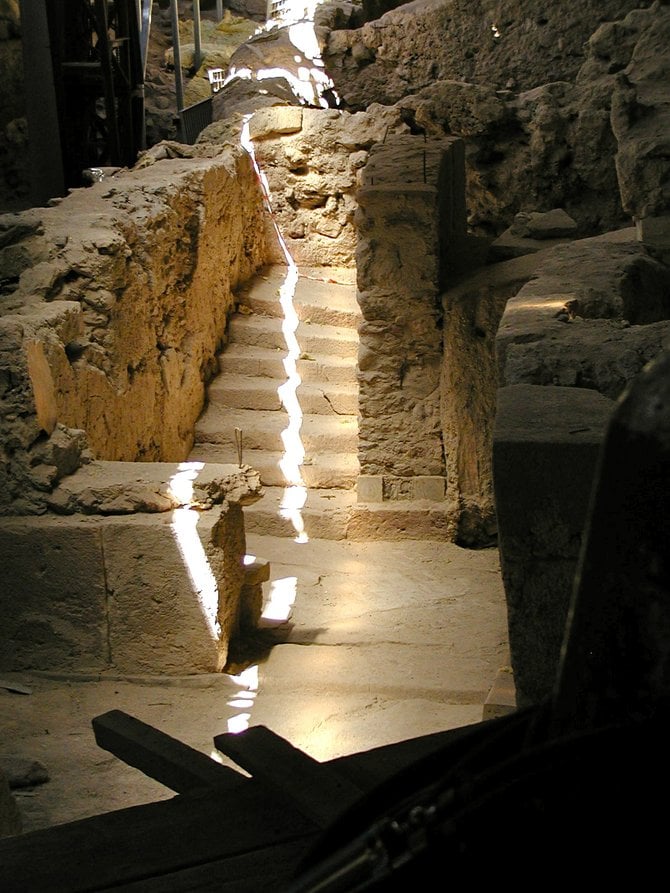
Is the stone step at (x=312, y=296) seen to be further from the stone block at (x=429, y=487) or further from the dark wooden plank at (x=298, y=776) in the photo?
the dark wooden plank at (x=298, y=776)

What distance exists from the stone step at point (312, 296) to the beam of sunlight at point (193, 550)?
3.81m

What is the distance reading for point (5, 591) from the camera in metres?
4.57

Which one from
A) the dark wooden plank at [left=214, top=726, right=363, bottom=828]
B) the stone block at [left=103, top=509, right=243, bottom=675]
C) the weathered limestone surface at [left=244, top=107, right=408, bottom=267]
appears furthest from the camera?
the weathered limestone surface at [left=244, top=107, right=408, bottom=267]

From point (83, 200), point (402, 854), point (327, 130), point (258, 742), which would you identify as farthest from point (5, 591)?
point (327, 130)

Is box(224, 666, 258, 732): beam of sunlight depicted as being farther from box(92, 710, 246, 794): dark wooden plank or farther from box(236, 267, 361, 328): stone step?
box(236, 267, 361, 328): stone step

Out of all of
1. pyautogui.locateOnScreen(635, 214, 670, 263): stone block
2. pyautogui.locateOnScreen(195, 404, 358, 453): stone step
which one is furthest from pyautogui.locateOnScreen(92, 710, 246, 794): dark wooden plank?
pyautogui.locateOnScreen(195, 404, 358, 453): stone step

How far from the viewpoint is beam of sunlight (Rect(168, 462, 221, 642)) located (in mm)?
4496

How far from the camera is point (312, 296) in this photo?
8562 mm

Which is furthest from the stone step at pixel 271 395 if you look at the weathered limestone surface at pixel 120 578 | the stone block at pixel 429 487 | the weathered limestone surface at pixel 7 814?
the weathered limestone surface at pixel 7 814

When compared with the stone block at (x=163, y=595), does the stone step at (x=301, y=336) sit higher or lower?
higher

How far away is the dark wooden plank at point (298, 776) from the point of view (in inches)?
52.6

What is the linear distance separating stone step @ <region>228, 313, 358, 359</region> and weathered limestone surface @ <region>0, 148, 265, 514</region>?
180 millimetres

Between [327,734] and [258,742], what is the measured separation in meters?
2.85

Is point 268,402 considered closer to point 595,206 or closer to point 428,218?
point 428,218
